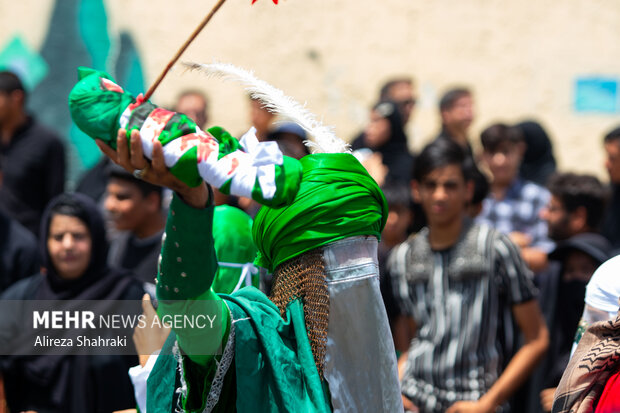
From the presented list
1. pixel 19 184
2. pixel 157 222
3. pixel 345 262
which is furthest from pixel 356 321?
pixel 19 184

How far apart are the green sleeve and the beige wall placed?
21.4ft

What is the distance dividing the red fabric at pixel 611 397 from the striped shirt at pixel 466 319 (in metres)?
1.64

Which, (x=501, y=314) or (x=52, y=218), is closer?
(x=501, y=314)

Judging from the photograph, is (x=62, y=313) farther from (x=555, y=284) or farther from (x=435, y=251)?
(x=555, y=284)

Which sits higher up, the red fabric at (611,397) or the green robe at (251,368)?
the green robe at (251,368)

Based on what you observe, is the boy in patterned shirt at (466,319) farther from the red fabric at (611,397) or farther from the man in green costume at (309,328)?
the man in green costume at (309,328)

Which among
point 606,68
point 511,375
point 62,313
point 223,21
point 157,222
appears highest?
point 223,21

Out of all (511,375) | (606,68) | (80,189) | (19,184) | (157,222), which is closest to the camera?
(511,375)

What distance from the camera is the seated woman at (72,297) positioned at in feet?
13.4

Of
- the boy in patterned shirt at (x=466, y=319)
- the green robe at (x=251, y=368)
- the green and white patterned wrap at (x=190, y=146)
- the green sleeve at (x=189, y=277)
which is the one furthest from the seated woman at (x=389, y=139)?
the green and white patterned wrap at (x=190, y=146)

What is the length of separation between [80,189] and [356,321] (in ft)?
17.3

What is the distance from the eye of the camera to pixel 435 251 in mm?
4543

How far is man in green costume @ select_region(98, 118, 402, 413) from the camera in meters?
2.43

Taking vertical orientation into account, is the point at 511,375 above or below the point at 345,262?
below
